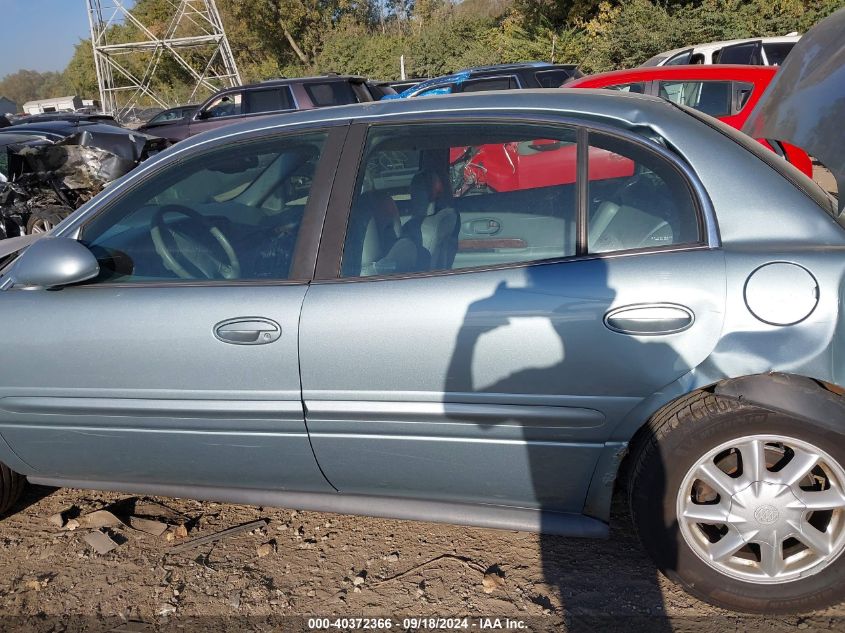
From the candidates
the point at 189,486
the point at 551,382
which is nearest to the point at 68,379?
the point at 189,486

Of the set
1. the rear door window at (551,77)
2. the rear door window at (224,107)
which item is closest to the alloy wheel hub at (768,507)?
the rear door window at (551,77)

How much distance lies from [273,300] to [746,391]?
1.51 m

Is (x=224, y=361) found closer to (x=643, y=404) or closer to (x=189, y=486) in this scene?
(x=189, y=486)

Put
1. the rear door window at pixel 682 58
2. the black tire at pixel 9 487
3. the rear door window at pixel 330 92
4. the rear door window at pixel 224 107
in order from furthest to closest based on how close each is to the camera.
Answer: the rear door window at pixel 682 58 < the rear door window at pixel 224 107 < the rear door window at pixel 330 92 < the black tire at pixel 9 487

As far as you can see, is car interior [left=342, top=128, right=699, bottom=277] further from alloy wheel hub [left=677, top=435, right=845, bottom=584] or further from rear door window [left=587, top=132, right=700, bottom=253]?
alloy wheel hub [left=677, top=435, right=845, bottom=584]

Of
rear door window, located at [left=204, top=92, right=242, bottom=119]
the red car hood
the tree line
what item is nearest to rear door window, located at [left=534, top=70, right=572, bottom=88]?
rear door window, located at [left=204, top=92, right=242, bottom=119]

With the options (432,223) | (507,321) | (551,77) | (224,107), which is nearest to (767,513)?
(507,321)

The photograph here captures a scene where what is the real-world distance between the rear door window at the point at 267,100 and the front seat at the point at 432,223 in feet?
33.8

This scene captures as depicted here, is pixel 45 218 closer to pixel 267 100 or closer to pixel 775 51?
pixel 267 100

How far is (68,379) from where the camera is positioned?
8.20ft

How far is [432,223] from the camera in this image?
2.47 metres

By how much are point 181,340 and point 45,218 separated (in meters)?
5.91

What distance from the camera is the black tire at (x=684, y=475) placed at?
2.03m

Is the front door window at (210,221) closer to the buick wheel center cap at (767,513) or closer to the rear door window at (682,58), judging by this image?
the buick wheel center cap at (767,513)
